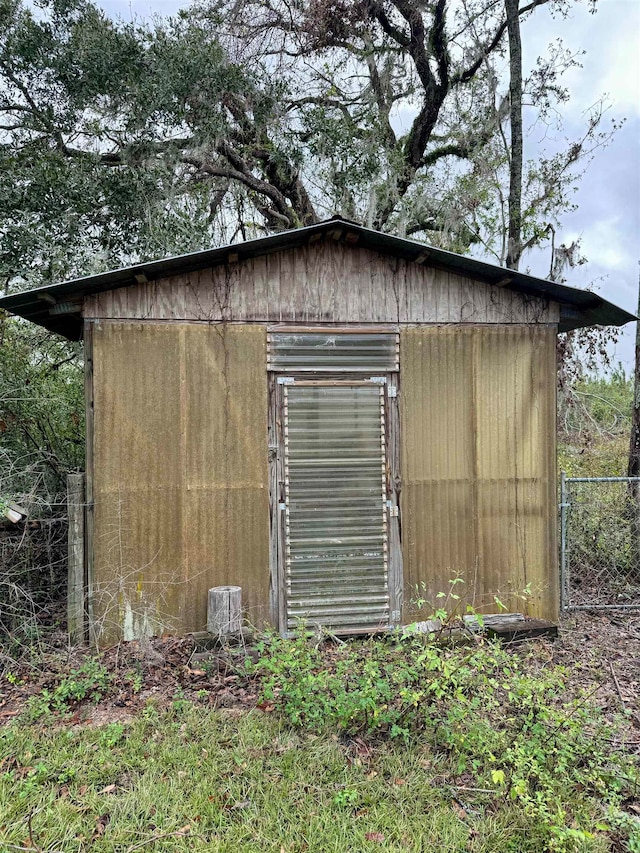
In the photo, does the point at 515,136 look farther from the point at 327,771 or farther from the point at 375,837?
the point at 375,837

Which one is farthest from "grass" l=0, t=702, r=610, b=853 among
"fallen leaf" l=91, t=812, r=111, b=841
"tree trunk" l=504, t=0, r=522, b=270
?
"tree trunk" l=504, t=0, r=522, b=270

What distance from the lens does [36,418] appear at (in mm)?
6805

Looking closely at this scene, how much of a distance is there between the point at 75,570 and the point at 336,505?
2.29 metres

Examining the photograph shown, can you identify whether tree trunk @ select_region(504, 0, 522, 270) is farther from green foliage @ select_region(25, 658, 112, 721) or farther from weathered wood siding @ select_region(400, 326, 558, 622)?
green foliage @ select_region(25, 658, 112, 721)

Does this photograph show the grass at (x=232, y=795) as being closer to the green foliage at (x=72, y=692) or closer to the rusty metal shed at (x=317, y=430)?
the green foliage at (x=72, y=692)

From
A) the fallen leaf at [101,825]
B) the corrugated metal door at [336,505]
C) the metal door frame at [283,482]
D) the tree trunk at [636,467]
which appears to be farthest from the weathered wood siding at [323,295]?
the fallen leaf at [101,825]

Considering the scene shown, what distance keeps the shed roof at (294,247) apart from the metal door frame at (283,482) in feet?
3.60

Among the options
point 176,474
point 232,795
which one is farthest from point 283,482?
point 232,795

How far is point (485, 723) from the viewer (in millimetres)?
3291

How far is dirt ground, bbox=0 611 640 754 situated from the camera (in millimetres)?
3806

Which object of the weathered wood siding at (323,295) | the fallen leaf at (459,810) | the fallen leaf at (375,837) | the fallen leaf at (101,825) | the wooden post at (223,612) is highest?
the weathered wood siding at (323,295)

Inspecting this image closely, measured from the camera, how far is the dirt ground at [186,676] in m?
3.81

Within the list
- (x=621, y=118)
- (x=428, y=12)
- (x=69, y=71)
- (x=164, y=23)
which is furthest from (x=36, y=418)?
(x=621, y=118)

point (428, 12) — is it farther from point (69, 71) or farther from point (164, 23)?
point (69, 71)
